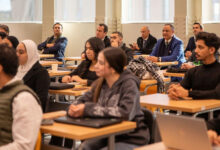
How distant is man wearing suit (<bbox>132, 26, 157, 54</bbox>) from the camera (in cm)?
1146

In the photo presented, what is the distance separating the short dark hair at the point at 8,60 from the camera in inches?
124

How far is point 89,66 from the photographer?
6.11 m

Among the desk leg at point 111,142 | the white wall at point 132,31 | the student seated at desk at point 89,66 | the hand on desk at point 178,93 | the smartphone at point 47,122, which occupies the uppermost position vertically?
the white wall at point 132,31

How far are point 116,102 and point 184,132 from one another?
1.02m

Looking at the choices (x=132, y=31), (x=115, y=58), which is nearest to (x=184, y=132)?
(x=115, y=58)

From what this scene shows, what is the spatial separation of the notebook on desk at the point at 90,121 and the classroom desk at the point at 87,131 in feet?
0.10

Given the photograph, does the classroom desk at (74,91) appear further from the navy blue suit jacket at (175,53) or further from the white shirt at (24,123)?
the navy blue suit jacket at (175,53)

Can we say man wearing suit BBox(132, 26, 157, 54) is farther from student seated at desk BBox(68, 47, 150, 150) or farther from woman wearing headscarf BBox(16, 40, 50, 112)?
student seated at desk BBox(68, 47, 150, 150)

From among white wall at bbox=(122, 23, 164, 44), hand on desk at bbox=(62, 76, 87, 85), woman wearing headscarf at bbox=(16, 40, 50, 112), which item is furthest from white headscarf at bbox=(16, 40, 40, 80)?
white wall at bbox=(122, 23, 164, 44)

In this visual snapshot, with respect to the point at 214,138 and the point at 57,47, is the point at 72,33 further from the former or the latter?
the point at 214,138

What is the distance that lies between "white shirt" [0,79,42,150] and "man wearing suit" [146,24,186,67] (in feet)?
18.8

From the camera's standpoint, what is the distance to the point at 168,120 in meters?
2.73

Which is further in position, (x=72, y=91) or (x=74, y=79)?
(x=74, y=79)

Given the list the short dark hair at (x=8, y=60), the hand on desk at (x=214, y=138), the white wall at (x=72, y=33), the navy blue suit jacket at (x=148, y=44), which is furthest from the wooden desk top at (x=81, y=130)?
the white wall at (x=72, y=33)
